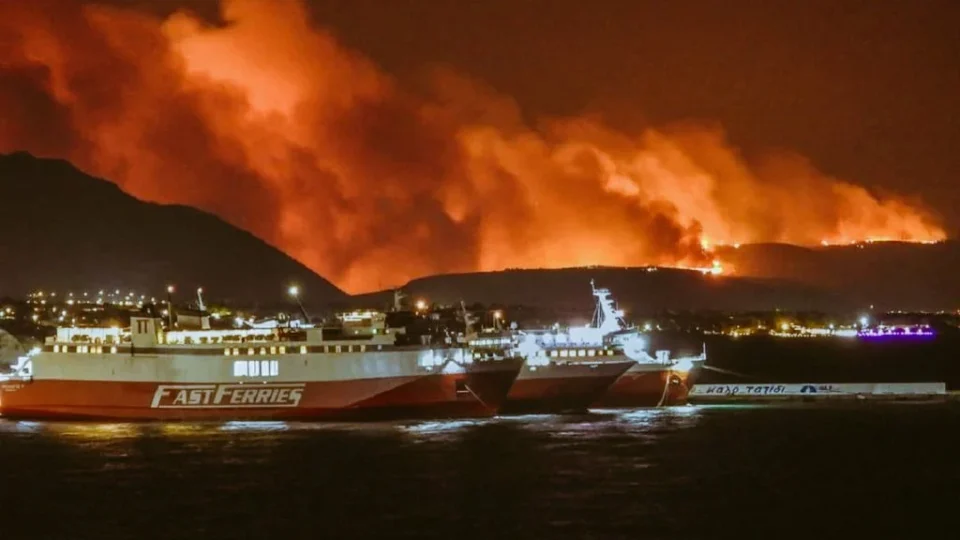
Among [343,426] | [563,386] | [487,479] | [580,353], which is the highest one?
[580,353]

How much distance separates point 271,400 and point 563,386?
13.1m

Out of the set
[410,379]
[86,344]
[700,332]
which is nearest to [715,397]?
[410,379]

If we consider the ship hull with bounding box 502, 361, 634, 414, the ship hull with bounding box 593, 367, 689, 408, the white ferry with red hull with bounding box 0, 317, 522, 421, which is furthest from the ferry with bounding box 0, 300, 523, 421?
the ship hull with bounding box 593, 367, 689, 408

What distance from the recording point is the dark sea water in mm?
34312

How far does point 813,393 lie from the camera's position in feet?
227

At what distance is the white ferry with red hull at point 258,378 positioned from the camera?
58.0 m

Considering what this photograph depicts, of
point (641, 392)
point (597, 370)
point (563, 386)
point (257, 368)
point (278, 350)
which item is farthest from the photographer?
point (641, 392)

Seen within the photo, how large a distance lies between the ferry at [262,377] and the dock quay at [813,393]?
14357mm

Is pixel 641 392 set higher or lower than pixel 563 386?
lower

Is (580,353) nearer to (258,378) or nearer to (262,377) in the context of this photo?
(262,377)

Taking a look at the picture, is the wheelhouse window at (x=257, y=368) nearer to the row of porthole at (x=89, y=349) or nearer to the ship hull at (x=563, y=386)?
the row of porthole at (x=89, y=349)

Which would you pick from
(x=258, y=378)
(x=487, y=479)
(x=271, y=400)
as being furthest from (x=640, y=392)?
(x=487, y=479)

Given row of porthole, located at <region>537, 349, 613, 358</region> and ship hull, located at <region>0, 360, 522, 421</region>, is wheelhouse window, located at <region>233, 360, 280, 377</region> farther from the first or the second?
row of porthole, located at <region>537, 349, 613, 358</region>

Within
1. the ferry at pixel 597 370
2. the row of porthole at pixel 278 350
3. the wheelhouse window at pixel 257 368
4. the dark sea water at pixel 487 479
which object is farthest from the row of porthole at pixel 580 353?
the wheelhouse window at pixel 257 368
